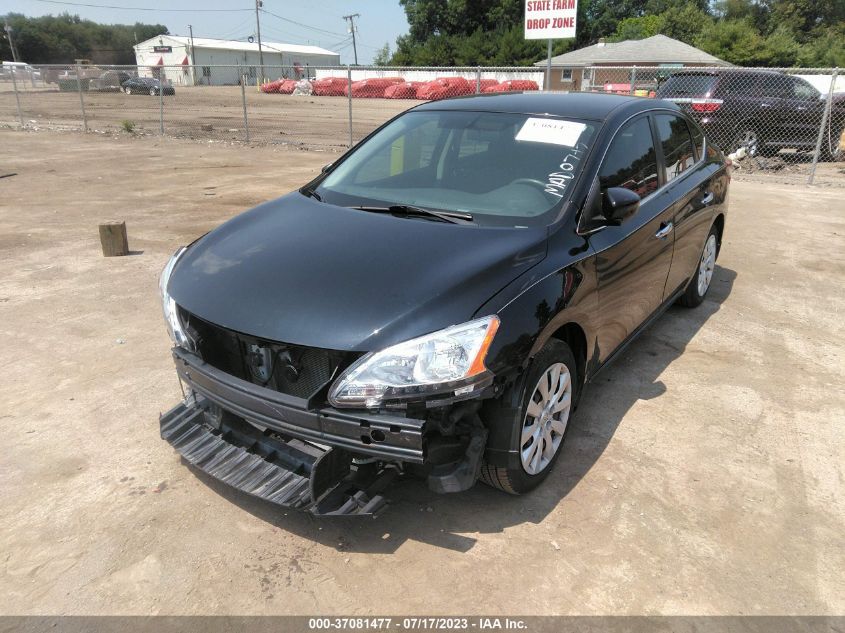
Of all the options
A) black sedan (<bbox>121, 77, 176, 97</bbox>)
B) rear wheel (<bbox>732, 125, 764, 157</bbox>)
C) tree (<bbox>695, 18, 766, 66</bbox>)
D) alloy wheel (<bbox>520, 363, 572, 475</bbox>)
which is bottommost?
alloy wheel (<bbox>520, 363, 572, 475</bbox>)

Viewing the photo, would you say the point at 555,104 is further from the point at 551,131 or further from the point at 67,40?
the point at 67,40

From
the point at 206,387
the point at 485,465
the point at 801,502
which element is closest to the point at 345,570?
the point at 485,465

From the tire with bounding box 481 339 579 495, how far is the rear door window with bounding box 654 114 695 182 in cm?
188

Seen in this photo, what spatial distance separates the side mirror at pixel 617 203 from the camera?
3.11 metres

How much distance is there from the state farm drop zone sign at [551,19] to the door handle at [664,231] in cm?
1013

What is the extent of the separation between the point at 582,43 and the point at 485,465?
233ft

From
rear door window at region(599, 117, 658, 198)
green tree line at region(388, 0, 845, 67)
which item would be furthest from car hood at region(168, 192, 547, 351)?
green tree line at region(388, 0, 845, 67)

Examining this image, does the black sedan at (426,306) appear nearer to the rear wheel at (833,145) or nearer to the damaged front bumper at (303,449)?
the damaged front bumper at (303,449)

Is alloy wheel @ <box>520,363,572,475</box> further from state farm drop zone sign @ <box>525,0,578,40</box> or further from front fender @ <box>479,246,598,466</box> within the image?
state farm drop zone sign @ <box>525,0,578,40</box>

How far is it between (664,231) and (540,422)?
5.76ft

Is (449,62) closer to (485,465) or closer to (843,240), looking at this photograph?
(843,240)

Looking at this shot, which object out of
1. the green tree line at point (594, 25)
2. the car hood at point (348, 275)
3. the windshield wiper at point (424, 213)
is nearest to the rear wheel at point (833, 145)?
the windshield wiper at point (424, 213)

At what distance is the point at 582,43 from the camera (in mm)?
65312

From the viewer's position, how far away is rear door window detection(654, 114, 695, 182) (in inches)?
165
